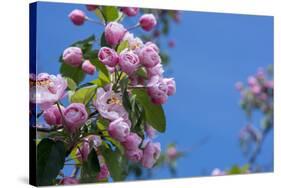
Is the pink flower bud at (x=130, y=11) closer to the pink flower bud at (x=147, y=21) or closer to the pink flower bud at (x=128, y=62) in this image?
the pink flower bud at (x=147, y=21)

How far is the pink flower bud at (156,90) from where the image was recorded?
4.42m

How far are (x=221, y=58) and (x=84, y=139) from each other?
145cm

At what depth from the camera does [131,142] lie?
438 cm

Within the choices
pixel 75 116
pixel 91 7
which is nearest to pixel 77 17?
pixel 91 7

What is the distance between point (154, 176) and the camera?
16.3 ft

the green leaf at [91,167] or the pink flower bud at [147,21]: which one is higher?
the pink flower bud at [147,21]

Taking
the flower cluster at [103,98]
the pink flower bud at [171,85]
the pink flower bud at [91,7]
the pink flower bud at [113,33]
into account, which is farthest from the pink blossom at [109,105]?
the pink flower bud at [91,7]

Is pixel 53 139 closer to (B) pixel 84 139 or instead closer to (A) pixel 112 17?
(B) pixel 84 139

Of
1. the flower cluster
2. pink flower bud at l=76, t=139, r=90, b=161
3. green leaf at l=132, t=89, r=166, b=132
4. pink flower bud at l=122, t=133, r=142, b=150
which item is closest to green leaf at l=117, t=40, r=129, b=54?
the flower cluster

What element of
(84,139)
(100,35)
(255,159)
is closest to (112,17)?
(100,35)

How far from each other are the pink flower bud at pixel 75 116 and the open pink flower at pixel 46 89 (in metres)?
0.12

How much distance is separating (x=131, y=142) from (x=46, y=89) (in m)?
0.57

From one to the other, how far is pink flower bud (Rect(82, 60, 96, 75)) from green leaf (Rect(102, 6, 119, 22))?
0.31m

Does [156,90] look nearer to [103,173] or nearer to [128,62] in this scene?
[128,62]
